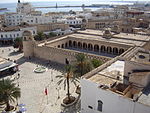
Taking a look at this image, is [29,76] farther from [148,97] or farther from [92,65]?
[148,97]

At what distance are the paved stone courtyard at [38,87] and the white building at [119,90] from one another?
5.53 m

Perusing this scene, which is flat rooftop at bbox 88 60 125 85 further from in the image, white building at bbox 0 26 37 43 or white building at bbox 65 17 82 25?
white building at bbox 65 17 82 25

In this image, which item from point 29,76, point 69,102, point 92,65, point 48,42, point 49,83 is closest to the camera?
point 69,102

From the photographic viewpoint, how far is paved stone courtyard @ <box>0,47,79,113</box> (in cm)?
2330

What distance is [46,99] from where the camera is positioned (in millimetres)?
24859

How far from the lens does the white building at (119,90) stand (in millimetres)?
15795

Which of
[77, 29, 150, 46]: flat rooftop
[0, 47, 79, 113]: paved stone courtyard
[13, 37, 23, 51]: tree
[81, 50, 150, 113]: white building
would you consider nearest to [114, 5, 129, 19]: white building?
[77, 29, 150, 46]: flat rooftop

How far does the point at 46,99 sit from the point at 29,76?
906cm

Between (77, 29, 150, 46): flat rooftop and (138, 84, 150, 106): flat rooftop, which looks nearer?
(138, 84, 150, 106): flat rooftop

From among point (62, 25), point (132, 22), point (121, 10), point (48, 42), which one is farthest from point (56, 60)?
point (121, 10)

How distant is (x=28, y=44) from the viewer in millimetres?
41688

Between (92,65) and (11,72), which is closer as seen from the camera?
(92,65)

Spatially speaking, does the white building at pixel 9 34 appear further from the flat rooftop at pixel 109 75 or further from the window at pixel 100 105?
the window at pixel 100 105

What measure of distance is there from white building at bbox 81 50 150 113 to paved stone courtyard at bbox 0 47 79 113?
5.53m
